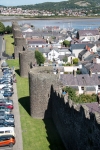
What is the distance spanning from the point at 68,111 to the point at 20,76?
20.0 m

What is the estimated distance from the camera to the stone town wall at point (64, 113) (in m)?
12.3

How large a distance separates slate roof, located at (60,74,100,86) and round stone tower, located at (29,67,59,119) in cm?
970

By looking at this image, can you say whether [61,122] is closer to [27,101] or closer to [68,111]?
[68,111]

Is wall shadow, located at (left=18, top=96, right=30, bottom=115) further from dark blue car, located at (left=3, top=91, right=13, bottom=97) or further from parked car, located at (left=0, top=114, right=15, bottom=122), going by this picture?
parked car, located at (left=0, top=114, right=15, bottom=122)

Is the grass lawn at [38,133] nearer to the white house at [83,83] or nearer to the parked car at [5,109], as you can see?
the parked car at [5,109]

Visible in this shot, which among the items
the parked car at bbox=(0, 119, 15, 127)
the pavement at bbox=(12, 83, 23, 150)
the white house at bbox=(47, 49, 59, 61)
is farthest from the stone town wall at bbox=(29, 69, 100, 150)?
the white house at bbox=(47, 49, 59, 61)

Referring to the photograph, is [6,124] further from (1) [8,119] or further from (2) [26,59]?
(2) [26,59]

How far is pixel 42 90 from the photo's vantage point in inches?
819

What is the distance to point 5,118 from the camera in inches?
816

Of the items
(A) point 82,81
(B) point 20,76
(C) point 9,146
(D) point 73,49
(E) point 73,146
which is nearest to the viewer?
(E) point 73,146

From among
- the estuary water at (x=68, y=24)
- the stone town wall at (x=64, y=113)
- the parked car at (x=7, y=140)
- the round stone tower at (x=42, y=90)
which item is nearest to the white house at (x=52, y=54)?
the round stone tower at (x=42, y=90)

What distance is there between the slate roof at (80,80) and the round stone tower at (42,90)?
970 cm

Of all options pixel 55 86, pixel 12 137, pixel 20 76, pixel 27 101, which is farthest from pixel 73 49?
pixel 12 137

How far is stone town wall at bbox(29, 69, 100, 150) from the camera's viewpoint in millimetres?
12328
